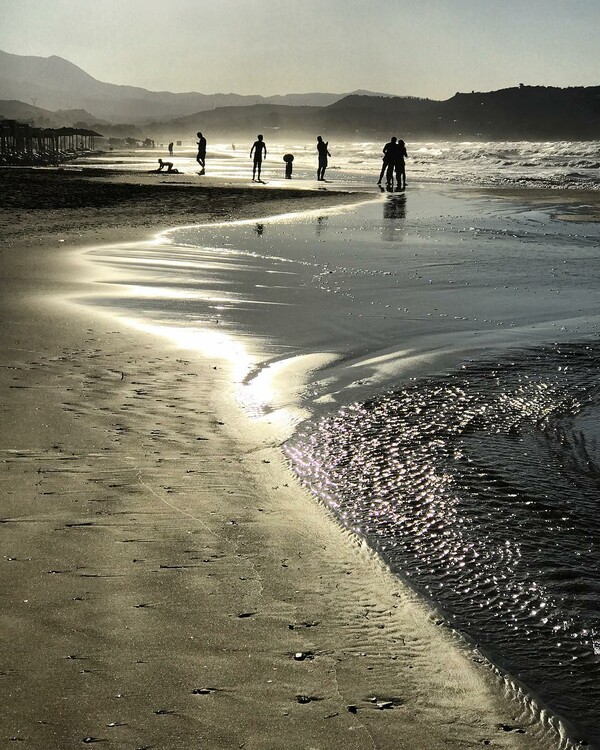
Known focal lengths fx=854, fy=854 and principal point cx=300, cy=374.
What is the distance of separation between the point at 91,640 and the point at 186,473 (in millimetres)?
1704

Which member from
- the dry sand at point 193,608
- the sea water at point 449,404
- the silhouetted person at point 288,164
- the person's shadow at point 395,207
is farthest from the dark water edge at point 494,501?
the silhouetted person at point 288,164

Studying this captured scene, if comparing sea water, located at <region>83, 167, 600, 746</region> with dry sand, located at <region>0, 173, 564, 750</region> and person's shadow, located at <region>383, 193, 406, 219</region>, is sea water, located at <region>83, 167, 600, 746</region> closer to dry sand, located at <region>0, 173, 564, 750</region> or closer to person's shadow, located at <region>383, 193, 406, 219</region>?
dry sand, located at <region>0, 173, 564, 750</region>

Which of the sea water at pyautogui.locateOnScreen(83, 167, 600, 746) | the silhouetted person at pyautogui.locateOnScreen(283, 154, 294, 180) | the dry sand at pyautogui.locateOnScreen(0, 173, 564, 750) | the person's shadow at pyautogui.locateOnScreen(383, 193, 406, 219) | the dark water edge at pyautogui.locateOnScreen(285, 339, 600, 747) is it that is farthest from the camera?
the silhouetted person at pyautogui.locateOnScreen(283, 154, 294, 180)

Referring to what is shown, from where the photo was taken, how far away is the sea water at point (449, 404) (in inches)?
133

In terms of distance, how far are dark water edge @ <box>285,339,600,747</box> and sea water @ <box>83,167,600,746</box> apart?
1cm

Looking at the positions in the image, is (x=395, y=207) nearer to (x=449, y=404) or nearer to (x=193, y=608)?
(x=449, y=404)

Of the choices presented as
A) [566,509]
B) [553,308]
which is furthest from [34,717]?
[553,308]

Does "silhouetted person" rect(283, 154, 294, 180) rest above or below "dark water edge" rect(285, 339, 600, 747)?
above

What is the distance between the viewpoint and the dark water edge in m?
3.09

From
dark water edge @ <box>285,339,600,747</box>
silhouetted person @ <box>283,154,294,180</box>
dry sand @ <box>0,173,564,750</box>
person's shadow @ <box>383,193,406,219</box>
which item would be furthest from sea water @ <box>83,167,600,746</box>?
silhouetted person @ <box>283,154,294,180</box>

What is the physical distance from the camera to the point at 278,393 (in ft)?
20.1

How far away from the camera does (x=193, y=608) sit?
3109mm

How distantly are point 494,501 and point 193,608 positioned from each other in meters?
1.88

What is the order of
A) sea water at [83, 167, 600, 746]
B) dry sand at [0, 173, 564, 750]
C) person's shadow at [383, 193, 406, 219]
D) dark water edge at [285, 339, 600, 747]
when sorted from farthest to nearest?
1. person's shadow at [383, 193, 406, 219]
2. sea water at [83, 167, 600, 746]
3. dark water edge at [285, 339, 600, 747]
4. dry sand at [0, 173, 564, 750]
